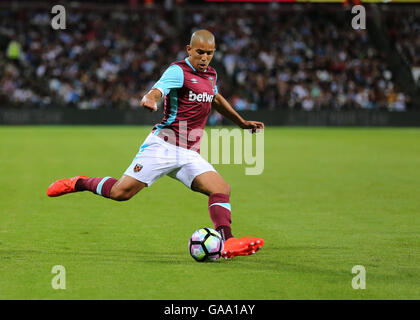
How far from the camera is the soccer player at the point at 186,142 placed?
23.1 feet

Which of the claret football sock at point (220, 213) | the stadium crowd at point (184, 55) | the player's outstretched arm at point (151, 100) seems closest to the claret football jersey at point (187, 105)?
the player's outstretched arm at point (151, 100)

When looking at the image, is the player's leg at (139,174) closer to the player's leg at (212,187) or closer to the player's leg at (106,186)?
the player's leg at (106,186)

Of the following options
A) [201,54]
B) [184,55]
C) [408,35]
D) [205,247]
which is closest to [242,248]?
[205,247]

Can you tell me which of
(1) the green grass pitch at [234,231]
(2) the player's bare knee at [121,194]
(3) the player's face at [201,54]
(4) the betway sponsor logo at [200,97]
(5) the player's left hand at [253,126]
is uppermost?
(3) the player's face at [201,54]

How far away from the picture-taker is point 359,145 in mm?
22797

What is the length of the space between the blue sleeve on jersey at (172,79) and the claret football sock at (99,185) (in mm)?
1205

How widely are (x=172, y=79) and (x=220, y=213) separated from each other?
54.8 inches

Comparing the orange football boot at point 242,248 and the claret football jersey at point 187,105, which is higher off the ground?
the claret football jersey at point 187,105

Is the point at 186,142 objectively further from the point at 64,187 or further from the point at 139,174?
the point at 64,187

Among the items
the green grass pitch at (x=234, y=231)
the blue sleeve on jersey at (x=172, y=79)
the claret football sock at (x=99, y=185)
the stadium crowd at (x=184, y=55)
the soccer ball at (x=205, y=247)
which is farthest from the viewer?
the stadium crowd at (x=184, y=55)

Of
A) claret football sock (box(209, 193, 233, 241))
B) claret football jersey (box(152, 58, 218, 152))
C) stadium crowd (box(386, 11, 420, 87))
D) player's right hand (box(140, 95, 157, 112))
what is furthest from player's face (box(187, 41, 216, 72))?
stadium crowd (box(386, 11, 420, 87))

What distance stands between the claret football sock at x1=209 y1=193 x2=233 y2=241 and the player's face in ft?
4.23

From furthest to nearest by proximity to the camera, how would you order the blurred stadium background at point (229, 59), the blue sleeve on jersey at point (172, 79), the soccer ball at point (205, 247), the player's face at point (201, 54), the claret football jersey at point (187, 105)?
the blurred stadium background at point (229, 59) → the claret football jersey at point (187, 105) → the player's face at point (201, 54) → the blue sleeve on jersey at point (172, 79) → the soccer ball at point (205, 247)
